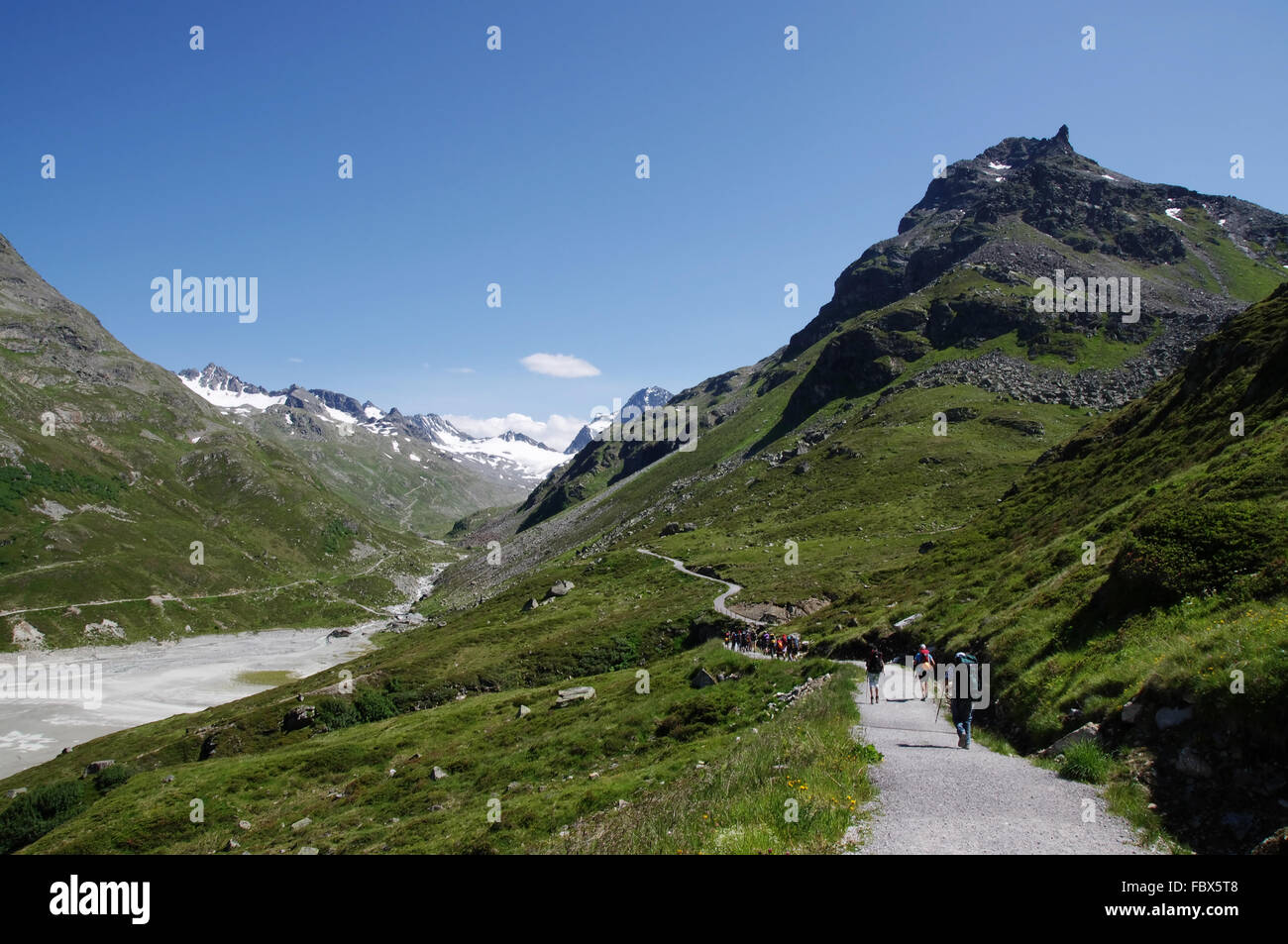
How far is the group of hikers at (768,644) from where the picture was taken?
39.8 meters

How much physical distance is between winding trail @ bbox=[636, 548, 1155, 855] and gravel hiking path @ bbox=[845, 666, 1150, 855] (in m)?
0.01

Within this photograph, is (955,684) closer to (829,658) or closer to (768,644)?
(829,658)

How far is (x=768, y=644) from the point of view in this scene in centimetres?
4262

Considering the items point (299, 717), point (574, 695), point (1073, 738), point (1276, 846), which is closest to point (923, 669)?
point (1073, 738)

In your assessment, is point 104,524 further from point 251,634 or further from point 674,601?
point 674,601

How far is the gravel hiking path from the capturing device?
9.91m

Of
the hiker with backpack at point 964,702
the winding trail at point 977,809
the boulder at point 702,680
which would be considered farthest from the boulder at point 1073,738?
the boulder at point 702,680

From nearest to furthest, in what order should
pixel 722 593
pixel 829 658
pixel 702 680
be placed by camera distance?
pixel 829 658 → pixel 702 680 → pixel 722 593

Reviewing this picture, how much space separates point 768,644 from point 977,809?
104 ft

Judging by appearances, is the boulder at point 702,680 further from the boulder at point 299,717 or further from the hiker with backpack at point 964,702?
the boulder at point 299,717

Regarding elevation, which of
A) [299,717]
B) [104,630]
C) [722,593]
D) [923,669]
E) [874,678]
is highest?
[923,669]
